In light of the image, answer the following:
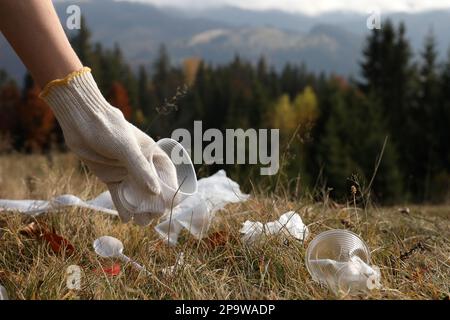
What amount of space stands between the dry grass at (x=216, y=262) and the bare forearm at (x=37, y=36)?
50 cm

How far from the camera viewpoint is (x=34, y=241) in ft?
5.98

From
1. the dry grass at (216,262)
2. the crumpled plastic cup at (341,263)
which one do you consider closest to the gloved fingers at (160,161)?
the dry grass at (216,262)

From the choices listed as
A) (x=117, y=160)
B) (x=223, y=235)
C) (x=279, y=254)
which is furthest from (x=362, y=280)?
(x=117, y=160)

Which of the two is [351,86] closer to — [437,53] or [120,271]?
[437,53]

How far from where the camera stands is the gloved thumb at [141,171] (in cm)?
158

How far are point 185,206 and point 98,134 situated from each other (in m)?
0.74

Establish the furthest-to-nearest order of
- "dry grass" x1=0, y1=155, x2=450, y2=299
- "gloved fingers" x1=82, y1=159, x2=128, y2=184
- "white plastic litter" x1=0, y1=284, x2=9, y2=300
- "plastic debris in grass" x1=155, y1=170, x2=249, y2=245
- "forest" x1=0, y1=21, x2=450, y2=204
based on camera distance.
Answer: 1. "forest" x1=0, y1=21, x2=450, y2=204
2. "plastic debris in grass" x1=155, y1=170, x2=249, y2=245
3. "gloved fingers" x1=82, y1=159, x2=128, y2=184
4. "dry grass" x1=0, y1=155, x2=450, y2=299
5. "white plastic litter" x1=0, y1=284, x2=9, y2=300

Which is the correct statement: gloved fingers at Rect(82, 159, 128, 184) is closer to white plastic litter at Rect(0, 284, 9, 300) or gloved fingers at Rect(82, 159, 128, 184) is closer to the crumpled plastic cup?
white plastic litter at Rect(0, 284, 9, 300)

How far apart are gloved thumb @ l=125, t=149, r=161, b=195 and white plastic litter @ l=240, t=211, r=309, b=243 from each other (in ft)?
1.13

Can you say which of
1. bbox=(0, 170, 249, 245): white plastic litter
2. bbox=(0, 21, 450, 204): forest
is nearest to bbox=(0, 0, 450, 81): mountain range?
bbox=(0, 21, 450, 204): forest

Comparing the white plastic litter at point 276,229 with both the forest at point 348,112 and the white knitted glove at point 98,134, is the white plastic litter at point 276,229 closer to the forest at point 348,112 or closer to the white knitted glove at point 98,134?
the white knitted glove at point 98,134

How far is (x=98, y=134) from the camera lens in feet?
5.08

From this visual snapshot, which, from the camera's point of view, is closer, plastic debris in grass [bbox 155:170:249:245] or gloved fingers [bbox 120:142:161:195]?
gloved fingers [bbox 120:142:161:195]

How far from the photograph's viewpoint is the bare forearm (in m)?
1.42
